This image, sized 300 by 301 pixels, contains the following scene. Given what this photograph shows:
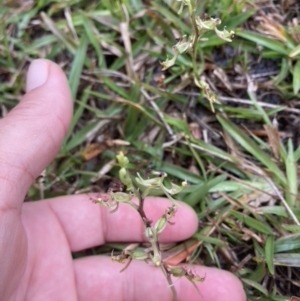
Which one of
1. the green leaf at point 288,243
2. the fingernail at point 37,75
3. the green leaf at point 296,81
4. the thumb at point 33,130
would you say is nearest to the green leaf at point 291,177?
the green leaf at point 288,243

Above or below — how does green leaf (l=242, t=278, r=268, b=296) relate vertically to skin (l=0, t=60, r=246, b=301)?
below

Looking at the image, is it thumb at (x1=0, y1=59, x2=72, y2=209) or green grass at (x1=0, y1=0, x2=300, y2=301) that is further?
green grass at (x1=0, y1=0, x2=300, y2=301)

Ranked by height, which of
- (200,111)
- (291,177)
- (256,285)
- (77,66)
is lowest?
(256,285)

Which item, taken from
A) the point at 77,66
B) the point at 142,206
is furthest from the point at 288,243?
the point at 77,66

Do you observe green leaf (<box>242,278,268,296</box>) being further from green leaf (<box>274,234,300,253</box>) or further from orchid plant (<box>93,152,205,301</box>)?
orchid plant (<box>93,152,205,301</box>)

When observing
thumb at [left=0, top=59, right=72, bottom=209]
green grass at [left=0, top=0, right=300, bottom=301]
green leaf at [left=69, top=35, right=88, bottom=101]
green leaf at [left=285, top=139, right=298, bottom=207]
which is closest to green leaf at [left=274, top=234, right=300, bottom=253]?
green grass at [left=0, top=0, right=300, bottom=301]

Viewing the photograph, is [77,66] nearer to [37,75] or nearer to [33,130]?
[37,75]

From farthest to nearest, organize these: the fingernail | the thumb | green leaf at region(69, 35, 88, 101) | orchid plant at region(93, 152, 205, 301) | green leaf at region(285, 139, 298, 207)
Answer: green leaf at region(69, 35, 88, 101) < green leaf at region(285, 139, 298, 207) < the fingernail < the thumb < orchid plant at region(93, 152, 205, 301)
